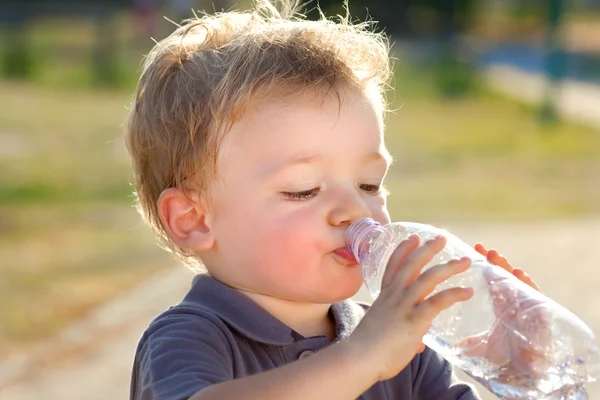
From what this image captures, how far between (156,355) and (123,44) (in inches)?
933

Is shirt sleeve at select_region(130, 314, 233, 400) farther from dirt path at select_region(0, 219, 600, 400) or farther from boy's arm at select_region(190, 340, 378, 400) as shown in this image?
dirt path at select_region(0, 219, 600, 400)

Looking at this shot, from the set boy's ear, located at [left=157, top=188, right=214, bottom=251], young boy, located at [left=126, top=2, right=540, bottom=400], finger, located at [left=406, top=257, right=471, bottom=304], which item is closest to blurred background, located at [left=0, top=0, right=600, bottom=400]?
young boy, located at [left=126, top=2, right=540, bottom=400]

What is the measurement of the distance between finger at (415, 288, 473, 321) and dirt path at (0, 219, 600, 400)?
2214 mm

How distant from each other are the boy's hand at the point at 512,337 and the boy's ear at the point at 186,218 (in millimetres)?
627

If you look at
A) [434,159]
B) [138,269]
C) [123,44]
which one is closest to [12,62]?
[123,44]

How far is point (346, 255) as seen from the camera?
8.48ft

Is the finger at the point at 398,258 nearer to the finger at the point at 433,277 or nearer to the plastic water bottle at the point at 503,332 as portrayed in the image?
the finger at the point at 433,277

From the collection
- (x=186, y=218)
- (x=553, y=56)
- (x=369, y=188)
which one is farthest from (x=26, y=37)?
(x=369, y=188)

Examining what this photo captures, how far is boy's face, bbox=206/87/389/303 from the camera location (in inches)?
101

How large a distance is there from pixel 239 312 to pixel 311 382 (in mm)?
465

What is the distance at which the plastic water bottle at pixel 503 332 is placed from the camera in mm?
2428

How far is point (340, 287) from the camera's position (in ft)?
8.54

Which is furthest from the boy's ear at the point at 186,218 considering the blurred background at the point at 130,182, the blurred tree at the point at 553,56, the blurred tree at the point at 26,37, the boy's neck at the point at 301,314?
the blurred tree at the point at 26,37

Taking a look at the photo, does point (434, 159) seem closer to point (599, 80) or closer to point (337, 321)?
point (337, 321)
